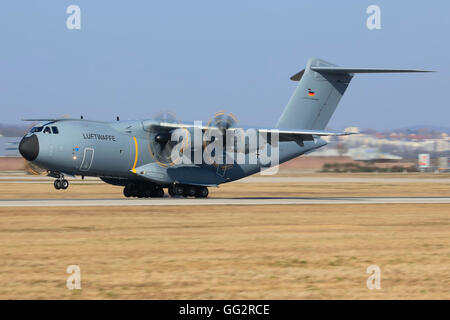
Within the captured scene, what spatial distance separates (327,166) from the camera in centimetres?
8838

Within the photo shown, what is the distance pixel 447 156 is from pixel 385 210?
277ft

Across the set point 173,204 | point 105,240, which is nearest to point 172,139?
point 173,204

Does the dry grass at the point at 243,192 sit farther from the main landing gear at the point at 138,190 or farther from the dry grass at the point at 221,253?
the dry grass at the point at 221,253

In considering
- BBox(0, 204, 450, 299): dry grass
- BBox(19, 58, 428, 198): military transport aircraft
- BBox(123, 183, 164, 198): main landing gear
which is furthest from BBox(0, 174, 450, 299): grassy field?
BBox(123, 183, 164, 198): main landing gear

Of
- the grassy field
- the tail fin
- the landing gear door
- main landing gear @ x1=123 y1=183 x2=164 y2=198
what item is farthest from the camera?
the tail fin

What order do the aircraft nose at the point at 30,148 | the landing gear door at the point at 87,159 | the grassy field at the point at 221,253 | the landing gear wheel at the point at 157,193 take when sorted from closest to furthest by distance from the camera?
the grassy field at the point at 221,253 < the aircraft nose at the point at 30,148 < the landing gear door at the point at 87,159 < the landing gear wheel at the point at 157,193

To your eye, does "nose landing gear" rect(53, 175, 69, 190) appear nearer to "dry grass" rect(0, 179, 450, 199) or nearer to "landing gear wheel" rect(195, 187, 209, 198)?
"dry grass" rect(0, 179, 450, 199)

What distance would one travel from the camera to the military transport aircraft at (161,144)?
28578 mm

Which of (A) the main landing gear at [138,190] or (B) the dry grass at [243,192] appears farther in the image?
(B) the dry grass at [243,192]

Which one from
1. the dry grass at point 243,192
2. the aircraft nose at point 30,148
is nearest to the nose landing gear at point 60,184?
the aircraft nose at point 30,148

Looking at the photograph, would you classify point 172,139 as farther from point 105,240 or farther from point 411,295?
point 411,295

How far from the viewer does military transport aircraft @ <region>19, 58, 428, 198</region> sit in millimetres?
28578

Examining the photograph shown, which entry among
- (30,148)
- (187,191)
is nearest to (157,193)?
(187,191)

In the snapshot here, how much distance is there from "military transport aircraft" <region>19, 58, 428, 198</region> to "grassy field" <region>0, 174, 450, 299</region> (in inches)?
207
